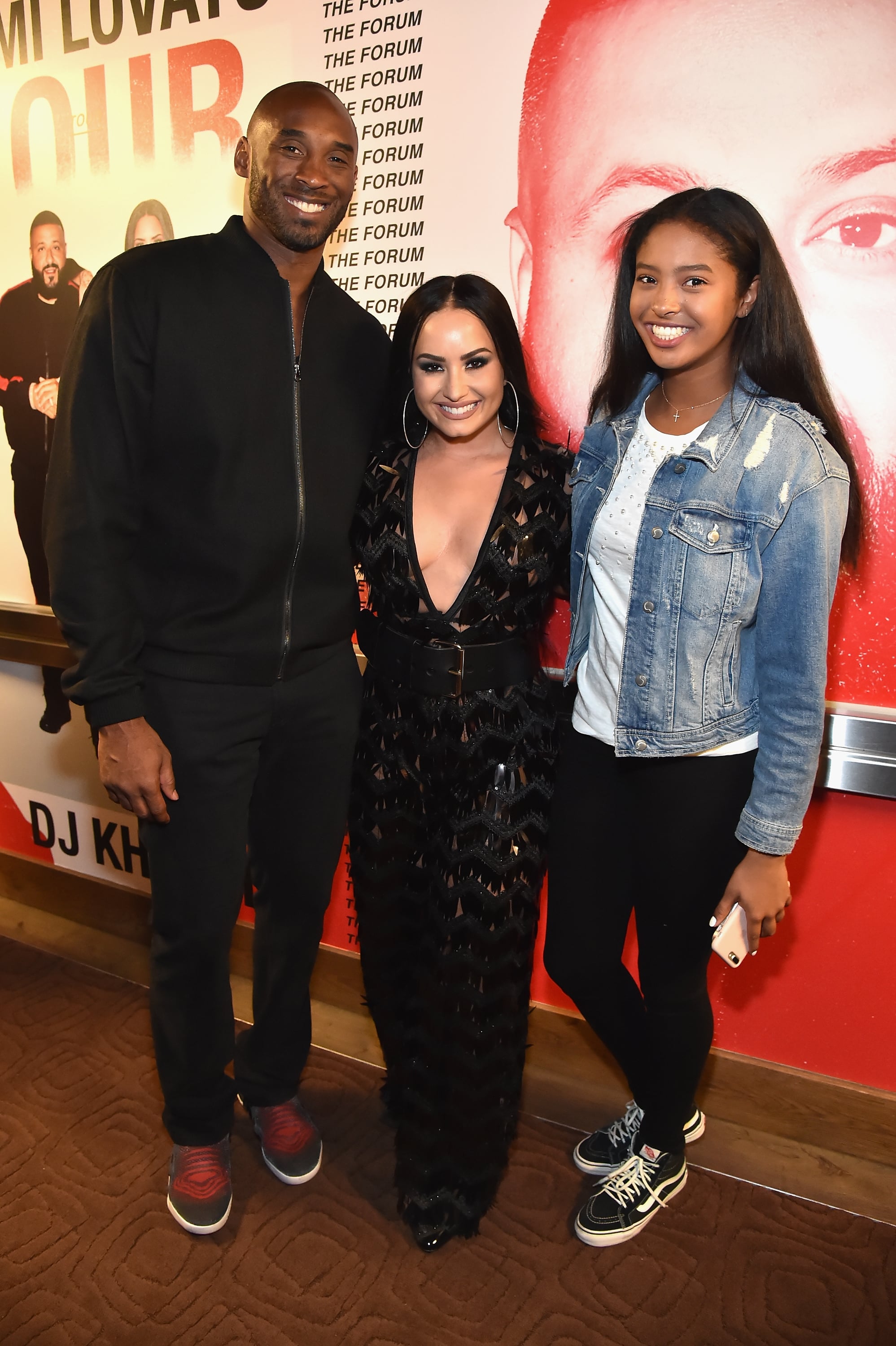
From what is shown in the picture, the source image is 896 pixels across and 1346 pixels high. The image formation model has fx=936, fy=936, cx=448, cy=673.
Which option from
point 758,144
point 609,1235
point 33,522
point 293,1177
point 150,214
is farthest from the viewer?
point 33,522

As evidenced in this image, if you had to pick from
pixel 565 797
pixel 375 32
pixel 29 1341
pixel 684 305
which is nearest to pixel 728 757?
pixel 565 797

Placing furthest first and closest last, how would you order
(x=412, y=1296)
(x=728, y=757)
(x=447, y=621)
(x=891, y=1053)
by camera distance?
(x=891, y=1053) → (x=412, y=1296) → (x=447, y=621) → (x=728, y=757)

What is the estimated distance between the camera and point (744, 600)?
4.95 ft

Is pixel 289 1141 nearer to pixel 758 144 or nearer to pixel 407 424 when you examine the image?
pixel 407 424

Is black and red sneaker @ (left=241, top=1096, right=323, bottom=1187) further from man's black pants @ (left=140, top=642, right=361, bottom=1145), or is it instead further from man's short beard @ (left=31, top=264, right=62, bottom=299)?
man's short beard @ (left=31, top=264, right=62, bottom=299)

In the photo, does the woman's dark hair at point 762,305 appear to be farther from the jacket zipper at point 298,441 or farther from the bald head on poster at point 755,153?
the jacket zipper at point 298,441

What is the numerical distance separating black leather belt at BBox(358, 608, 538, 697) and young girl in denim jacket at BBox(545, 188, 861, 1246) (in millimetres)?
133

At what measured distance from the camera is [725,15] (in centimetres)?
179

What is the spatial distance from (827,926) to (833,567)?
1048 millimetres

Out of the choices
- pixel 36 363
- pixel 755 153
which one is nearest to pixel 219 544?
pixel 755 153

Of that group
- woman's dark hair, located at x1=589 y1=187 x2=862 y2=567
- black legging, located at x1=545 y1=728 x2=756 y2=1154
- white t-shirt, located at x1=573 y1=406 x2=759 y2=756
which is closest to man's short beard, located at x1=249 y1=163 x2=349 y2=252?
woman's dark hair, located at x1=589 y1=187 x2=862 y2=567

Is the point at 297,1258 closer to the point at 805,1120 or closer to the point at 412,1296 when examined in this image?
the point at 412,1296

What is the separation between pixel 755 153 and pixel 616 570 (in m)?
0.91

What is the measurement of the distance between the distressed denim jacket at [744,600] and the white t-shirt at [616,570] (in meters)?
0.02
